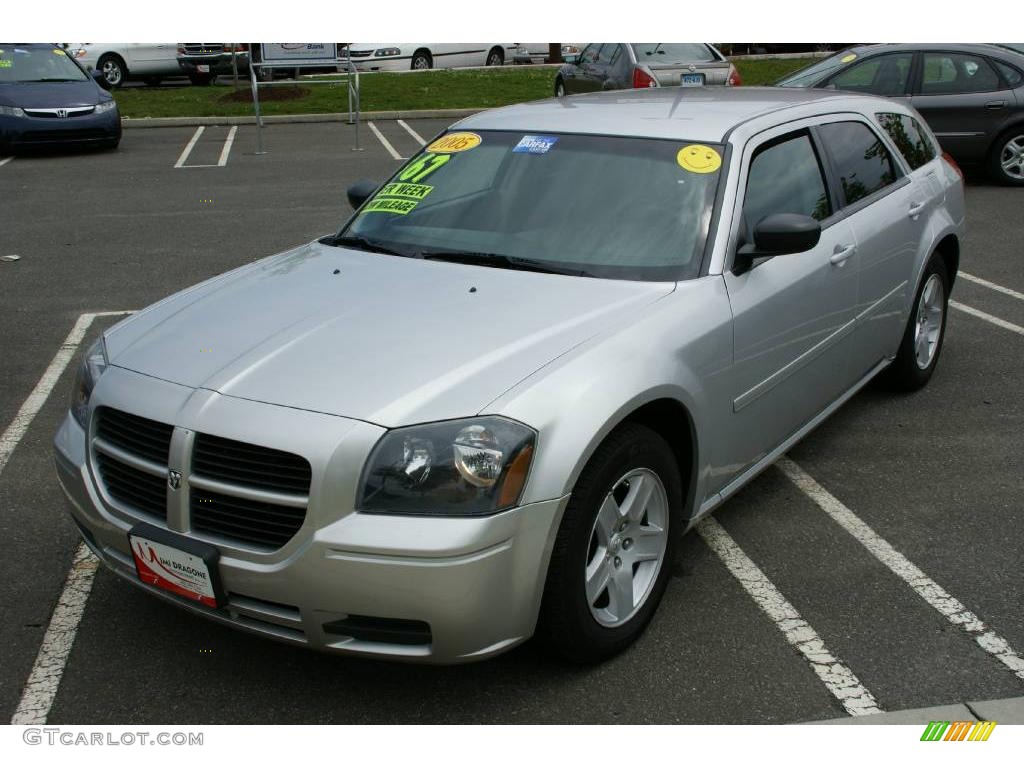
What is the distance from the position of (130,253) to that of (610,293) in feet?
22.5

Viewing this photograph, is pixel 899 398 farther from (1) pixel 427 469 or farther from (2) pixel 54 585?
(2) pixel 54 585

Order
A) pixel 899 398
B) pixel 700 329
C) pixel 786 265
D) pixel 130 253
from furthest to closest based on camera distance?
pixel 130 253, pixel 899 398, pixel 786 265, pixel 700 329

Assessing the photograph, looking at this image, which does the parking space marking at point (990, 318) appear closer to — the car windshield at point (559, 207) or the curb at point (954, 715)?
the car windshield at point (559, 207)

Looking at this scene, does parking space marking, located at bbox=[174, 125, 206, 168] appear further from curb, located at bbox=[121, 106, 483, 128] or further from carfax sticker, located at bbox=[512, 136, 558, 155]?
carfax sticker, located at bbox=[512, 136, 558, 155]

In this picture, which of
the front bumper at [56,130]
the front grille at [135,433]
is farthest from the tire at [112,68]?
the front grille at [135,433]

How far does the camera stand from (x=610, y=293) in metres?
3.67

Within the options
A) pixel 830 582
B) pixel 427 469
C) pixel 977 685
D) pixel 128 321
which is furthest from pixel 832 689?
pixel 128 321

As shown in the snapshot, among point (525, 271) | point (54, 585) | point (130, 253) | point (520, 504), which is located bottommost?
point (130, 253)

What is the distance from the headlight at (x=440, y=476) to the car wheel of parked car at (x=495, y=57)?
2986 centimetres

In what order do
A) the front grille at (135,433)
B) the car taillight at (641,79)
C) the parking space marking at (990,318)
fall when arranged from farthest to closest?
1. the car taillight at (641,79)
2. the parking space marking at (990,318)
3. the front grille at (135,433)

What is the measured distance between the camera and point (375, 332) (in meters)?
3.41

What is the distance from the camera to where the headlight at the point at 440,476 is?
2.88 meters

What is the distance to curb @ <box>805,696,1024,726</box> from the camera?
119 inches
